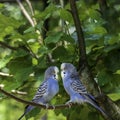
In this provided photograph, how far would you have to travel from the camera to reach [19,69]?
258cm

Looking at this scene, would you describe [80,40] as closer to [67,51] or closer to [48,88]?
[67,51]

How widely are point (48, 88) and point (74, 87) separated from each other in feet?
0.51

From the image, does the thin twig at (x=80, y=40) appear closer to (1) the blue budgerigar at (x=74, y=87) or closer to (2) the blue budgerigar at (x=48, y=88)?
Answer: (1) the blue budgerigar at (x=74, y=87)

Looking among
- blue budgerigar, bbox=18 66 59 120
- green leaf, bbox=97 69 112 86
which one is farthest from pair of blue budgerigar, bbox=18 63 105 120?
green leaf, bbox=97 69 112 86

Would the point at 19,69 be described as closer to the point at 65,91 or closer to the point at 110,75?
the point at 65,91

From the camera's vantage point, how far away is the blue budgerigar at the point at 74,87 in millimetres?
2303

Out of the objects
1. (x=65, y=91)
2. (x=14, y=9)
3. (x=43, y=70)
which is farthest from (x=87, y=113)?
(x=14, y=9)

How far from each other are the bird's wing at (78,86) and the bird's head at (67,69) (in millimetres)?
47

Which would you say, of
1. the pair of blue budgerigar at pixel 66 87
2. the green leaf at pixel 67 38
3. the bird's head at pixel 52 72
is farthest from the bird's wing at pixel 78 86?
the green leaf at pixel 67 38

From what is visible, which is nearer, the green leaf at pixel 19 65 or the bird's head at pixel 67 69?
the bird's head at pixel 67 69

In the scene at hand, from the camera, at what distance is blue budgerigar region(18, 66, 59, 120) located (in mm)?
2385

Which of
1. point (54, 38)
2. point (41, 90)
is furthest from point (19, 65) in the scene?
point (54, 38)

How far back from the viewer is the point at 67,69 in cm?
233

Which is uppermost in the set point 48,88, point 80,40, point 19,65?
point 80,40
